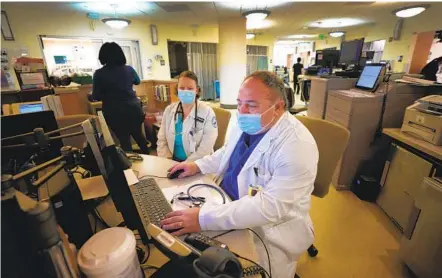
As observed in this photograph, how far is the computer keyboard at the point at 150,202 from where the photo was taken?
36.5 inches

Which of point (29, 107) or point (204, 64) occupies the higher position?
point (204, 64)

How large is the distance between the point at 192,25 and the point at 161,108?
4.45 meters

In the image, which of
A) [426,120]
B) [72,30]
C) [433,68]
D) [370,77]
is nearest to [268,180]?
[426,120]

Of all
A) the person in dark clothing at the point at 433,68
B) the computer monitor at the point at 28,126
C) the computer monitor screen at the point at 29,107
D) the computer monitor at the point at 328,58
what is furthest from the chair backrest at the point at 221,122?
the person in dark clothing at the point at 433,68

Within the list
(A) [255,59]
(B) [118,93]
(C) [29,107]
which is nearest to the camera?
(C) [29,107]

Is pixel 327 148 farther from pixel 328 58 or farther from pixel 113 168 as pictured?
pixel 328 58

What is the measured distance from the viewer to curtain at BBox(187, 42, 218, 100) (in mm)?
7816

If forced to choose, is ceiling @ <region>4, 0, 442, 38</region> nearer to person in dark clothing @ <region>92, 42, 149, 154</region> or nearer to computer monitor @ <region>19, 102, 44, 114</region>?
person in dark clothing @ <region>92, 42, 149, 154</region>

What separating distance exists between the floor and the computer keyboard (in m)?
1.19

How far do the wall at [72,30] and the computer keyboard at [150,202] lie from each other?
5.37 m

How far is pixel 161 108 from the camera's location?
395cm

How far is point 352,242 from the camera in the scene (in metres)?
1.85

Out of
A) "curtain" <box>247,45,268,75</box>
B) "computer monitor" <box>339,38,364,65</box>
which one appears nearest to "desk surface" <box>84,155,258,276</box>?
"computer monitor" <box>339,38,364,65</box>

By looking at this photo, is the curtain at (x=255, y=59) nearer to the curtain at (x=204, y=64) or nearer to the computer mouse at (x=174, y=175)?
the curtain at (x=204, y=64)
